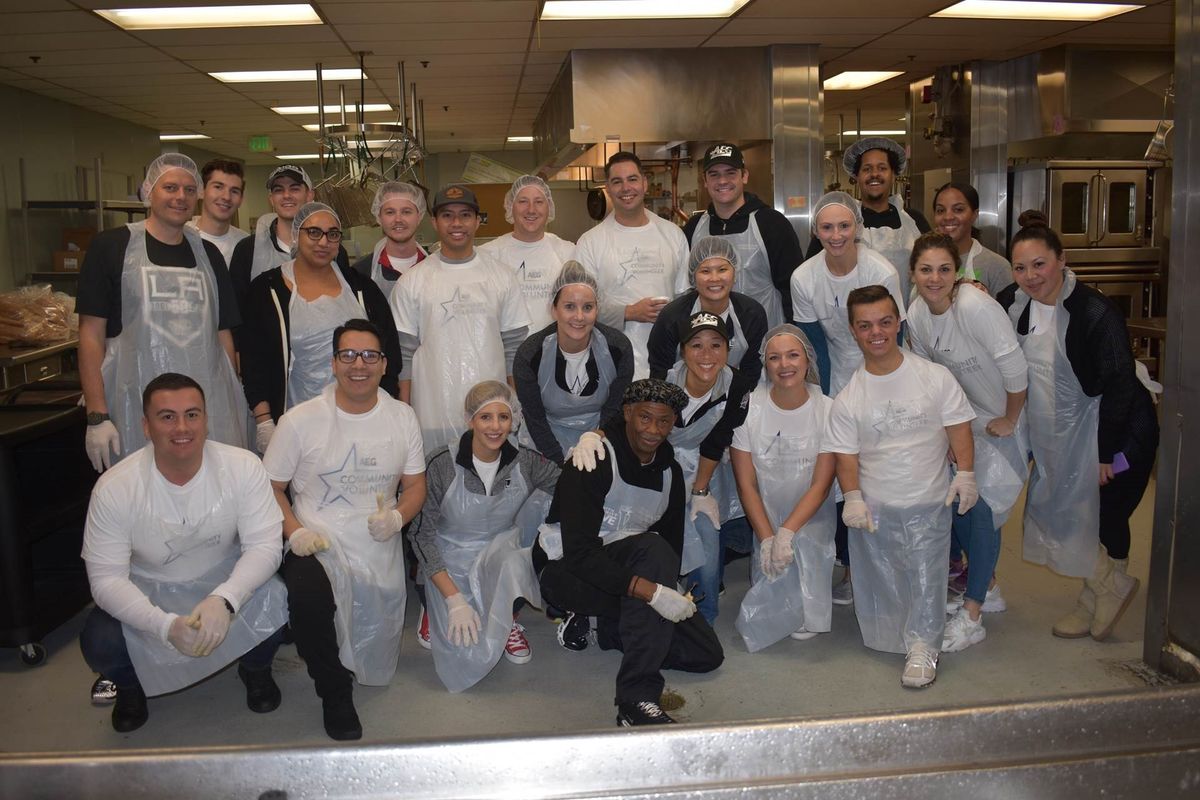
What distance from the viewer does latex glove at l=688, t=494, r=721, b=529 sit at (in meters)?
3.43

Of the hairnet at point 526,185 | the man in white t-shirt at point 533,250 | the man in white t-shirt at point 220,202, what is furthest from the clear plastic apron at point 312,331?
the hairnet at point 526,185

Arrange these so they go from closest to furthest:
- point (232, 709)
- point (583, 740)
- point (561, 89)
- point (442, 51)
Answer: point (583, 740)
point (232, 709)
point (442, 51)
point (561, 89)

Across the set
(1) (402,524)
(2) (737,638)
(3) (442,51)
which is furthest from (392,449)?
(3) (442,51)

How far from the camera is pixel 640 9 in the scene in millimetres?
5461

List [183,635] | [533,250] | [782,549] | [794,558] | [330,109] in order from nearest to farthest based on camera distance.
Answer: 1. [183,635]
2. [782,549]
3. [794,558]
4. [533,250]
5. [330,109]

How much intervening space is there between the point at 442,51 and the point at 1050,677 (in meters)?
5.18

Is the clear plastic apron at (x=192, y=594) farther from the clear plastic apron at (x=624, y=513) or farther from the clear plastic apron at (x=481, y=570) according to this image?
the clear plastic apron at (x=624, y=513)

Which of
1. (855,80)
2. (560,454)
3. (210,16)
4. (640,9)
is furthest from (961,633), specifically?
(855,80)

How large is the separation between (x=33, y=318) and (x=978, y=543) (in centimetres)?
523

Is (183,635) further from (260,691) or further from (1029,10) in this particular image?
(1029,10)

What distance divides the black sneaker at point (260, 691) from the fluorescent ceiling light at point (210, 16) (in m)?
3.61

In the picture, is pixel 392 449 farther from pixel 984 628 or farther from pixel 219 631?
pixel 984 628

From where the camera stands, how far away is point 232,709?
302 centimetres

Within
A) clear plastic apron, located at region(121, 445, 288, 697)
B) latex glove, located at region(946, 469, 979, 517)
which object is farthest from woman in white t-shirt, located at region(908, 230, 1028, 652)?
clear plastic apron, located at region(121, 445, 288, 697)
